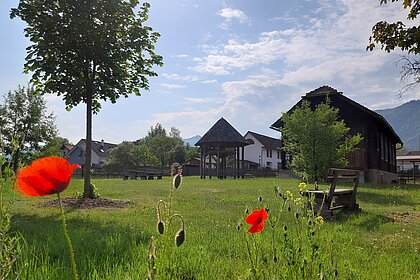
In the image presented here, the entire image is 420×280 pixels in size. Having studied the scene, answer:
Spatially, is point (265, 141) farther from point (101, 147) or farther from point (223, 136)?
point (101, 147)

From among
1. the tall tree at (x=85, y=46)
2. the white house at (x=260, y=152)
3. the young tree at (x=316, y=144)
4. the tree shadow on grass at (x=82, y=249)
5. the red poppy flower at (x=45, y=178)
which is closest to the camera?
the red poppy flower at (x=45, y=178)

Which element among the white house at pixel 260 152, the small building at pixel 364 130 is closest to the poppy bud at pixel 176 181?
the small building at pixel 364 130

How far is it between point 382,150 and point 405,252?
26.5m

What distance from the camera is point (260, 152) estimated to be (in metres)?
66.5

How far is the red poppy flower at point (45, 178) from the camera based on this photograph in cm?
105

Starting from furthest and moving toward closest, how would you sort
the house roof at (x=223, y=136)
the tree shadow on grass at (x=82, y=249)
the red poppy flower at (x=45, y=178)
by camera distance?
the house roof at (x=223, y=136), the tree shadow on grass at (x=82, y=249), the red poppy flower at (x=45, y=178)

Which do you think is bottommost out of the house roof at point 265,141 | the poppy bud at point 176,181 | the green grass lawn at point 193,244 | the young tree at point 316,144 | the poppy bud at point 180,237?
the green grass lawn at point 193,244

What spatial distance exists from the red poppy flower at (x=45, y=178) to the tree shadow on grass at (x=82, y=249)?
98 cm

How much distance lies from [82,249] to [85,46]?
7.71 meters

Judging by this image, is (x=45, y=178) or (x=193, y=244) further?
(x=193, y=244)

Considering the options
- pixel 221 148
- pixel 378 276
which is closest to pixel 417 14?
pixel 378 276

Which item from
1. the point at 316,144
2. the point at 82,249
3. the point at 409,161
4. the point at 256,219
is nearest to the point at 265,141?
the point at 409,161

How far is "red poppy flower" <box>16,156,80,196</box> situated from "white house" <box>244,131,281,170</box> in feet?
211

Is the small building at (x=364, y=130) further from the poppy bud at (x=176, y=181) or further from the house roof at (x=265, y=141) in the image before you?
the house roof at (x=265, y=141)
